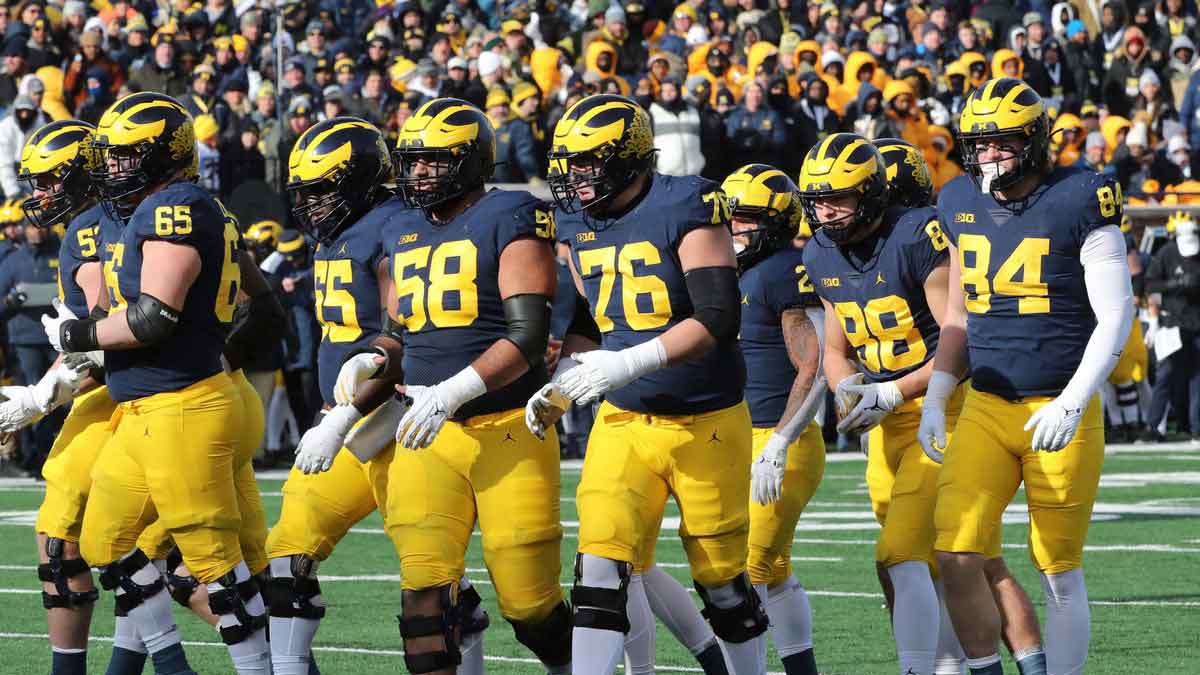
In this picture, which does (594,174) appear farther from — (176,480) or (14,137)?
(14,137)

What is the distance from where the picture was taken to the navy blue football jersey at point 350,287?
6.50m

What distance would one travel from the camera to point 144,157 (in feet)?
21.6

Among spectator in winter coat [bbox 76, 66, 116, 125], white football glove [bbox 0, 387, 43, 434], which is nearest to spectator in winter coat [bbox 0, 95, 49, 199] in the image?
spectator in winter coat [bbox 76, 66, 116, 125]

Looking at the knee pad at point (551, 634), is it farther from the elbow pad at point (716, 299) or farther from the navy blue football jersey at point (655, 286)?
the elbow pad at point (716, 299)

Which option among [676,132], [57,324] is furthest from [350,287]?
[676,132]

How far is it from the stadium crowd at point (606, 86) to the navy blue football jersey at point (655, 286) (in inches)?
313

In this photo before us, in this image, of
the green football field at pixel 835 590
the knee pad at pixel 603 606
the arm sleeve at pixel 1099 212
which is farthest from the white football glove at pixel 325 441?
the arm sleeve at pixel 1099 212

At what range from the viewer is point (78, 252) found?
7.05 metres

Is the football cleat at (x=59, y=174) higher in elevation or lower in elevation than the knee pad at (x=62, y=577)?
higher


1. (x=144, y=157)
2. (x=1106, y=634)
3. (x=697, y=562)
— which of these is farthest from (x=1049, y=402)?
(x=144, y=157)

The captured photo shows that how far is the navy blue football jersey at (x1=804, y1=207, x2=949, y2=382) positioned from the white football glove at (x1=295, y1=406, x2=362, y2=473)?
5.66 feet

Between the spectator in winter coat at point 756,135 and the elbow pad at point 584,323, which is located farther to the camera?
the spectator in winter coat at point 756,135

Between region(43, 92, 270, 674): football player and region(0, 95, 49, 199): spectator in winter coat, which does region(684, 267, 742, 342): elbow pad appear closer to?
region(43, 92, 270, 674): football player

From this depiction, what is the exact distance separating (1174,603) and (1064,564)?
115 inches
